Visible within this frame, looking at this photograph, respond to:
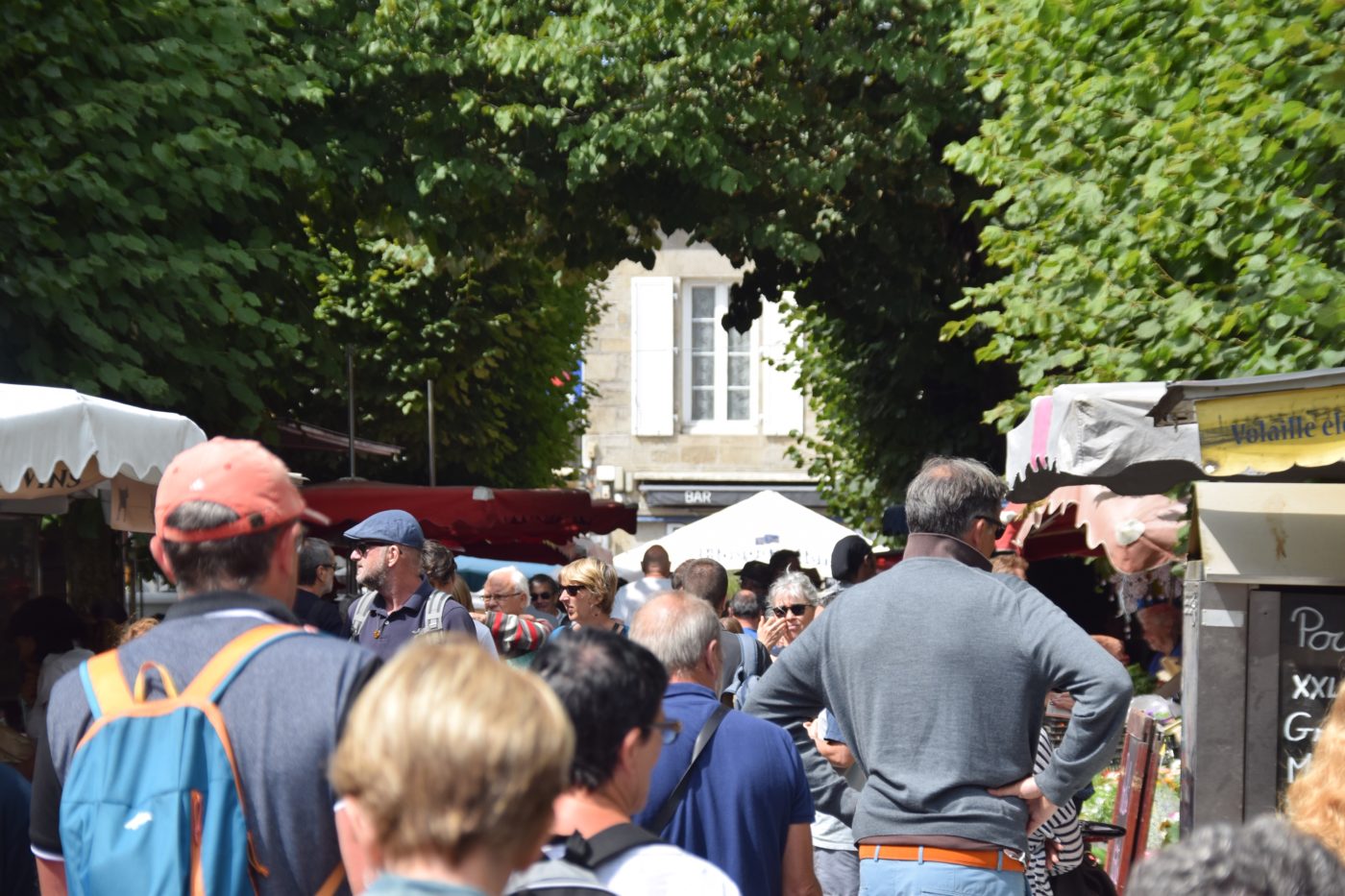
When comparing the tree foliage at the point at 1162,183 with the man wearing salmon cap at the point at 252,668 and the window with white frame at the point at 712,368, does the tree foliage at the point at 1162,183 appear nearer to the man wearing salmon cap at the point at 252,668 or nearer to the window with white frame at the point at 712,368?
the man wearing salmon cap at the point at 252,668

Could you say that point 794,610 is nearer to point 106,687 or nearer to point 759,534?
point 106,687

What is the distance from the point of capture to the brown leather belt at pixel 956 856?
3.88m

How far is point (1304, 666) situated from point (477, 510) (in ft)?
29.3

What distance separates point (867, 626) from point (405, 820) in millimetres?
2469

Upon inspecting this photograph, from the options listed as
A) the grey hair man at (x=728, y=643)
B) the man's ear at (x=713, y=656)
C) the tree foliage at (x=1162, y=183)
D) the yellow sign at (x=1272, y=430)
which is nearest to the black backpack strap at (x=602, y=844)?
the man's ear at (x=713, y=656)

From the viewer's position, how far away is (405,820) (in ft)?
5.70

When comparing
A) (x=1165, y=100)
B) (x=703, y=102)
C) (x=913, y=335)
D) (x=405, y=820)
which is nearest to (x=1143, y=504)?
(x=1165, y=100)

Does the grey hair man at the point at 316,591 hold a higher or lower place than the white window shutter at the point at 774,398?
lower

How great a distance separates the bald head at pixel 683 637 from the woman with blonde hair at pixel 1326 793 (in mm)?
1313

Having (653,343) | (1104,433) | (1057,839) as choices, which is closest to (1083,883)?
(1057,839)

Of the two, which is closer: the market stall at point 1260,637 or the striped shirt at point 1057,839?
the striped shirt at point 1057,839

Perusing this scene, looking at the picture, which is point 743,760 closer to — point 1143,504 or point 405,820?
point 405,820

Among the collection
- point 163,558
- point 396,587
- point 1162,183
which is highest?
point 1162,183

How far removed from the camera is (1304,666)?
5.71 meters
